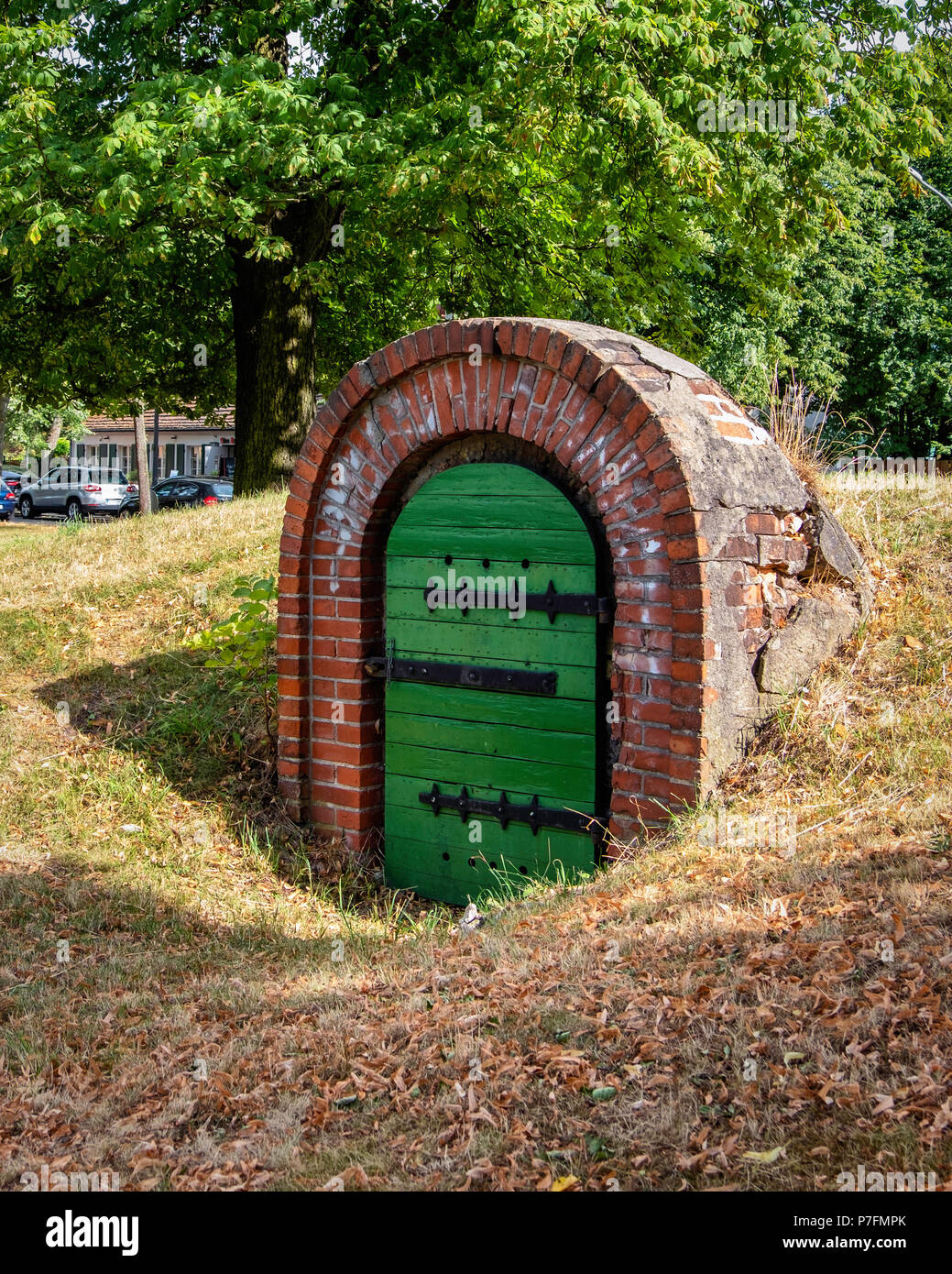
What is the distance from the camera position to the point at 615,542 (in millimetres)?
4879

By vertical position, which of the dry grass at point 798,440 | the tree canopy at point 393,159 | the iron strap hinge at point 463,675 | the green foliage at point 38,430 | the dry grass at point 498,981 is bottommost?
the dry grass at point 498,981

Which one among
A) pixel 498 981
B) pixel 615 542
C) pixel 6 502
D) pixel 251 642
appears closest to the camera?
pixel 498 981

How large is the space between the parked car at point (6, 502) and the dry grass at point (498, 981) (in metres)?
33.9

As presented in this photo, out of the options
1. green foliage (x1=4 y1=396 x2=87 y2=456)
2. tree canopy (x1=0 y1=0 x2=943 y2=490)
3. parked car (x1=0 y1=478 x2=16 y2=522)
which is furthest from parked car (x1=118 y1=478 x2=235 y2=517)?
tree canopy (x1=0 y1=0 x2=943 y2=490)

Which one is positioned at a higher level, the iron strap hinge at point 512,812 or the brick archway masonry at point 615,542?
the brick archway masonry at point 615,542

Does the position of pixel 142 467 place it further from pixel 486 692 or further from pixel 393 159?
pixel 486 692

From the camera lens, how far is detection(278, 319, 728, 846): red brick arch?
4648 mm

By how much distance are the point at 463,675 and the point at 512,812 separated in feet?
2.43

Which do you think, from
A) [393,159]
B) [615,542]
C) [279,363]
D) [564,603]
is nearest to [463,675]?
[564,603]

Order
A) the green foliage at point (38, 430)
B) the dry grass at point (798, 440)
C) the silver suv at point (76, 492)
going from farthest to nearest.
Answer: the green foliage at point (38, 430) < the silver suv at point (76, 492) < the dry grass at point (798, 440)

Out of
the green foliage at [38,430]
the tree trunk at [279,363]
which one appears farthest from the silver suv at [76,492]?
the tree trunk at [279,363]

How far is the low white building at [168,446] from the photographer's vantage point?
46.7 m

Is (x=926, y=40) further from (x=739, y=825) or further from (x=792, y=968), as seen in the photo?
(x=792, y=968)

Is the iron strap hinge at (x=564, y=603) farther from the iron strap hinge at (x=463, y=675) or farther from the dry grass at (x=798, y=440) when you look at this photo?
the dry grass at (x=798, y=440)
